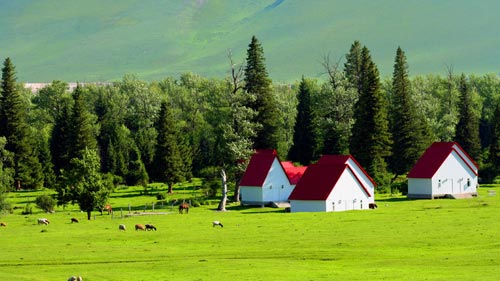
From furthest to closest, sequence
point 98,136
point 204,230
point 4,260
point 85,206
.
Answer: point 98,136 → point 85,206 → point 204,230 → point 4,260

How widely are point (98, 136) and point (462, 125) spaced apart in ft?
197

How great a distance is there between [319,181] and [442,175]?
65.4ft

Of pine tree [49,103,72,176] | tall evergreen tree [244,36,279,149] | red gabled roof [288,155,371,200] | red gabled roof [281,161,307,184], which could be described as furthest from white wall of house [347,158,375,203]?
pine tree [49,103,72,176]

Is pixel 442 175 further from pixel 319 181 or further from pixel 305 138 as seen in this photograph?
pixel 305 138

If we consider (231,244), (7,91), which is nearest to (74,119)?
(7,91)

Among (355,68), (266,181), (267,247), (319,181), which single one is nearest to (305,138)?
(355,68)

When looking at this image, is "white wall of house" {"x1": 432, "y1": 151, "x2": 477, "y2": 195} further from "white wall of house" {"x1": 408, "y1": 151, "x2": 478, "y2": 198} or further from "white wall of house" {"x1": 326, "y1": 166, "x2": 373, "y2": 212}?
"white wall of house" {"x1": 326, "y1": 166, "x2": 373, "y2": 212}

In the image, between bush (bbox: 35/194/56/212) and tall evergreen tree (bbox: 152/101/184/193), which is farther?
tall evergreen tree (bbox: 152/101/184/193)

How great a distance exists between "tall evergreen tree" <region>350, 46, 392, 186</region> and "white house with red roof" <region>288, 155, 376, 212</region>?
21187 mm

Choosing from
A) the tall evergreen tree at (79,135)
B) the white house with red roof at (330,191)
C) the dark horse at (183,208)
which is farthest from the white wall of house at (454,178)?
the tall evergreen tree at (79,135)

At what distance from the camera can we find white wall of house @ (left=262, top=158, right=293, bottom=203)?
10725 cm

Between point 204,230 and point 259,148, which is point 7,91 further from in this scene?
point 204,230

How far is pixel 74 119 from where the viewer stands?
434ft

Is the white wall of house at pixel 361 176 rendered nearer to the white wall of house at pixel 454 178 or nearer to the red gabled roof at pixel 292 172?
the red gabled roof at pixel 292 172
